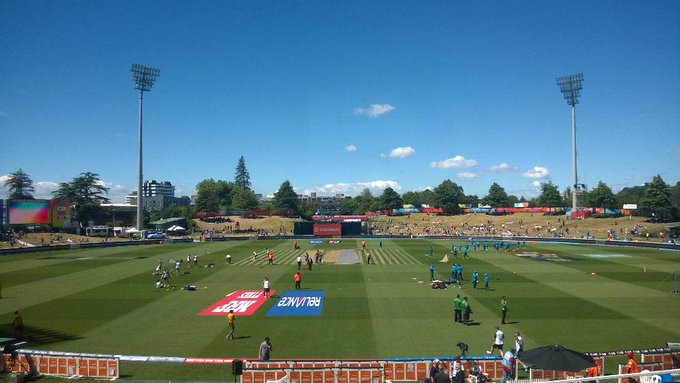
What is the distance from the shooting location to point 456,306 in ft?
70.6

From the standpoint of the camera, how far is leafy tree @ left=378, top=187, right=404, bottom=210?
172 meters

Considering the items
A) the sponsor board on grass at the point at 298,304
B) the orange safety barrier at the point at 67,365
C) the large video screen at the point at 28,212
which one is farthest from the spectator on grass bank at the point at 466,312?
the large video screen at the point at 28,212

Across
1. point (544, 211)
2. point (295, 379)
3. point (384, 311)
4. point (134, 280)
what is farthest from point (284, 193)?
point (295, 379)

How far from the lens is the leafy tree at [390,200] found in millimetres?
172000

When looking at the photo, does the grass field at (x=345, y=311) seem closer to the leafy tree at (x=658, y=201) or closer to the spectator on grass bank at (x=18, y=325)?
the spectator on grass bank at (x=18, y=325)

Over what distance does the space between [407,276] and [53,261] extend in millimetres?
40672

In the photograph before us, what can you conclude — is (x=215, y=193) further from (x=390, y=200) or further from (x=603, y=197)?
(x=603, y=197)

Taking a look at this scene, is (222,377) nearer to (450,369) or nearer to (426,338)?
(450,369)

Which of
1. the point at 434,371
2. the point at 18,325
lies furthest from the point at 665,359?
the point at 18,325

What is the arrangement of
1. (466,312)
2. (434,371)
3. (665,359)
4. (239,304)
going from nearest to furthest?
(434,371), (665,359), (466,312), (239,304)

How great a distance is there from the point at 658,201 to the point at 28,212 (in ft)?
420

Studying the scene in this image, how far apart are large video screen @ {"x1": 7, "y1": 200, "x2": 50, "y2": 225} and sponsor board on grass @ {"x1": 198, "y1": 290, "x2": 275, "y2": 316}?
216 ft

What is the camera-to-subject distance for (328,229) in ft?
283

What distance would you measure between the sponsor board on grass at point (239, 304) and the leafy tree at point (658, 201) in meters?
102
